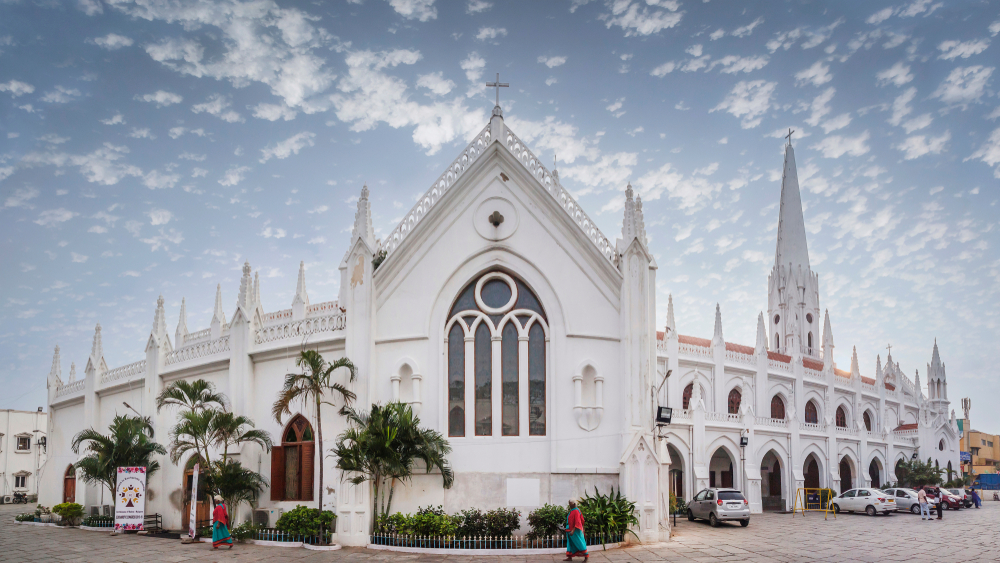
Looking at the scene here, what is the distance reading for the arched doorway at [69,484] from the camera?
33.3 meters

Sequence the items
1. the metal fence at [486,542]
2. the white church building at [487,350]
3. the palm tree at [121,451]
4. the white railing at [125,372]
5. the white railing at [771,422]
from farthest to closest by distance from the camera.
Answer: the white railing at [771,422], the white railing at [125,372], the palm tree at [121,451], the white church building at [487,350], the metal fence at [486,542]

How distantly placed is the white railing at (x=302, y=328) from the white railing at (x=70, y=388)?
582 inches

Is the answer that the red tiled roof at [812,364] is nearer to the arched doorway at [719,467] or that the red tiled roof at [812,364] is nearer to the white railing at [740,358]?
the white railing at [740,358]

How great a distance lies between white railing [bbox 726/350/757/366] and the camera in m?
47.4

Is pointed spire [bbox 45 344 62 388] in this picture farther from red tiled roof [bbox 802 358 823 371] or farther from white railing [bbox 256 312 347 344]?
red tiled roof [bbox 802 358 823 371]

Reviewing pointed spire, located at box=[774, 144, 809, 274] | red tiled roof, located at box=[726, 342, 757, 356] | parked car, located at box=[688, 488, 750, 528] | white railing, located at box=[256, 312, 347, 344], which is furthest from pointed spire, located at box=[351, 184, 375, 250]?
pointed spire, located at box=[774, 144, 809, 274]

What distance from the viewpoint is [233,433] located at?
23250mm

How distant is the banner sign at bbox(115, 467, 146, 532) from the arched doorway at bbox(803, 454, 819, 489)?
4048 cm

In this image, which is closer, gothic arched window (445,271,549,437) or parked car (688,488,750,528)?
gothic arched window (445,271,549,437)

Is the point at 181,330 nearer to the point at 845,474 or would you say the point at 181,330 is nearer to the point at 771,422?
the point at 771,422

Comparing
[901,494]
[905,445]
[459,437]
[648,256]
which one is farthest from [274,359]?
[905,445]

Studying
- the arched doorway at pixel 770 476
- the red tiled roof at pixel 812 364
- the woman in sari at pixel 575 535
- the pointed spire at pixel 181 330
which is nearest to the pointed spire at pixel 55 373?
the pointed spire at pixel 181 330

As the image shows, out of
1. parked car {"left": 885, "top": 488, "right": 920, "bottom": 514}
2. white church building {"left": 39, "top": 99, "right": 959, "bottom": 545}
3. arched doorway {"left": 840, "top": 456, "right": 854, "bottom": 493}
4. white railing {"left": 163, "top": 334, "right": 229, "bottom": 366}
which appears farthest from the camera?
arched doorway {"left": 840, "top": 456, "right": 854, "bottom": 493}

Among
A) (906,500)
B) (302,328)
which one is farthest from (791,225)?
(302,328)
